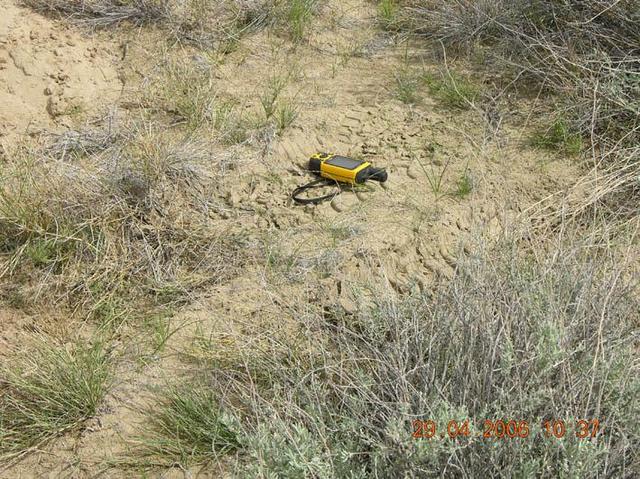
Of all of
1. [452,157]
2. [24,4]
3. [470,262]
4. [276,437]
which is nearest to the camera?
[276,437]

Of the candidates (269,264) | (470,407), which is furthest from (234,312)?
(470,407)

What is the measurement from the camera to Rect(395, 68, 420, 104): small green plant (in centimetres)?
417

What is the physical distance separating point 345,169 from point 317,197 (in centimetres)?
Answer: 20

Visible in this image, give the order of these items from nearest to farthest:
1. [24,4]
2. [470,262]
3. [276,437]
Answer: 1. [276,437]
2. [470,262]
3. [24,4]

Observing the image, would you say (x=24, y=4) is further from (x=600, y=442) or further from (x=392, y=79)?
(x=600, y=442)

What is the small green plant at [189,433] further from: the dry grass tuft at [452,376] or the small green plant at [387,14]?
the small green plant at [387,14]

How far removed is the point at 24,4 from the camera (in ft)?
14.3

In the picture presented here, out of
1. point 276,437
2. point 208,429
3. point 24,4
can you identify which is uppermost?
point 24,4

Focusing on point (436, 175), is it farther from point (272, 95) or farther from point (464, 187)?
point (272, 95)

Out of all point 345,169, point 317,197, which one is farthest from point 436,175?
point 317,197

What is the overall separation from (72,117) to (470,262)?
2.39 metres

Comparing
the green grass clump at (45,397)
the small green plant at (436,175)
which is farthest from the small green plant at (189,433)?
the small green plant at (436,175)
